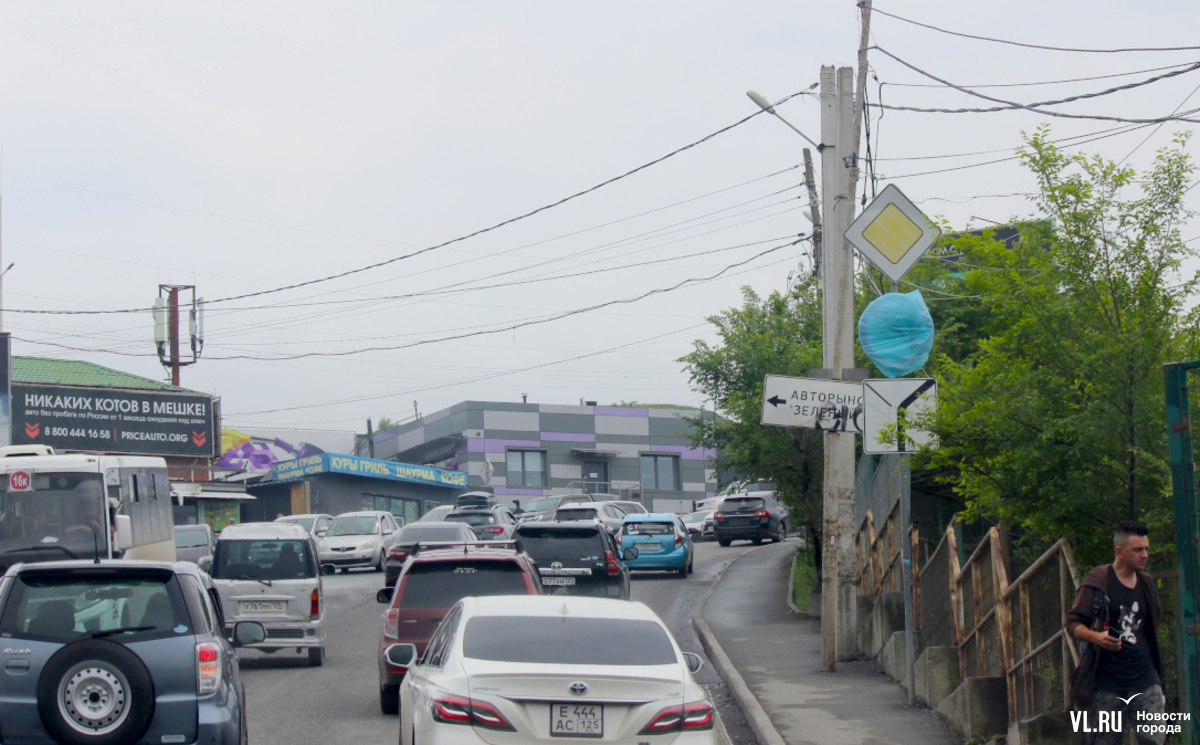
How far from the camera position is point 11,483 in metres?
15.4

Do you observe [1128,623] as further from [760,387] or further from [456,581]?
[760,387]

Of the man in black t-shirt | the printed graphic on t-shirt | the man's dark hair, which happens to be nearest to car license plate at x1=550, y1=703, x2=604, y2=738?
the man in black t-shirt

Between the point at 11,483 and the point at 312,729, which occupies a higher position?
the point at 11,483

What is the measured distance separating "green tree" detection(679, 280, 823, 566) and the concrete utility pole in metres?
8.01

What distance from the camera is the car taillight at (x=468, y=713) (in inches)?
252

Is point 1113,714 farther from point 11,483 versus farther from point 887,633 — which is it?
point 11,483

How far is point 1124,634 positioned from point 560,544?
44.8 feet

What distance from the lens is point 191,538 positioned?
2784 centimetres

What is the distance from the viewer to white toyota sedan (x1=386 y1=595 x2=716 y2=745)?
21.0ft

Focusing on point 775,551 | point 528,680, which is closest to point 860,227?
point 528,680

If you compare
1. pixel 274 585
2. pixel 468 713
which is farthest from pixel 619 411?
pixel 468 713

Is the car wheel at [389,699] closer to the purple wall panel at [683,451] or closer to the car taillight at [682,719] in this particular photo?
the car taillight at [682,719]

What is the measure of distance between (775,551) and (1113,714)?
3170cm

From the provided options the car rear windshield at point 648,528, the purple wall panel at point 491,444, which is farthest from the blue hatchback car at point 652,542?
the purple wall panel at point 491,444
